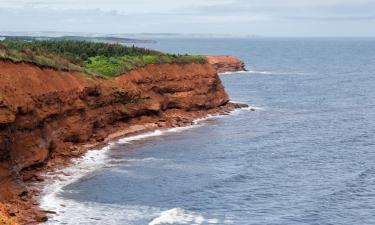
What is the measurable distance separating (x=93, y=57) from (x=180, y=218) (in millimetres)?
50023

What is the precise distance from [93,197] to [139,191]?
3.78 meters

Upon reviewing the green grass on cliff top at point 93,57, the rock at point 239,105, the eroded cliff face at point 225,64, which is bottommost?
the rock at point 239,105

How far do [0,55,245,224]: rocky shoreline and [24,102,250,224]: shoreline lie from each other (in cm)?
19

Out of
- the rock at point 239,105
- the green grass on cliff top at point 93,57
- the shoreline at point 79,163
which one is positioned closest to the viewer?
the shoreline at point 79,163

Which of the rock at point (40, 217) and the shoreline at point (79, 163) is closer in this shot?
the rock at point (40, 217)

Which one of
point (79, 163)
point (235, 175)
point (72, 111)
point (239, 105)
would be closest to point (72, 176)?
point (79, 163)

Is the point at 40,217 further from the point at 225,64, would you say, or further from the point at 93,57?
the point at 225,64

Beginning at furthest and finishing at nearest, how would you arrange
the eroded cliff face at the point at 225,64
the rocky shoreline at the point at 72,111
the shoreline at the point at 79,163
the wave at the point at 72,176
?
the eroded cliff face at the point at 225,64
the rocky shoreline at the point at 72,111
the shoreline at the point at 79,163
the wave at the point at 72,176

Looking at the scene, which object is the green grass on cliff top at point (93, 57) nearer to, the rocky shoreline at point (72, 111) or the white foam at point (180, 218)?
the rocky shoreline at point (72, 111)

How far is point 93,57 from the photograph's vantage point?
284 feet

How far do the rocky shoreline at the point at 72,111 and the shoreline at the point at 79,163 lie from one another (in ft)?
0.61

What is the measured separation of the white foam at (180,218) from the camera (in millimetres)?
39906

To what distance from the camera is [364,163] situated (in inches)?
2210

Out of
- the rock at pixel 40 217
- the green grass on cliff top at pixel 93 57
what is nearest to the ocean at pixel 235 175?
the rock at pixel 40 217
